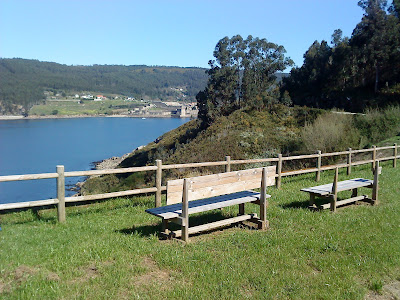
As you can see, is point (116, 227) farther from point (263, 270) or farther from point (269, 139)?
point (269, 139)

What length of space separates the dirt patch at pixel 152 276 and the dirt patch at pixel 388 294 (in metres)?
2.33

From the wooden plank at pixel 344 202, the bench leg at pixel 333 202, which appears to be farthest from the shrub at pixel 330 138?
the bench leg at pixel 333 202

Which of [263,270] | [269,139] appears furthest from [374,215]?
[269,139]

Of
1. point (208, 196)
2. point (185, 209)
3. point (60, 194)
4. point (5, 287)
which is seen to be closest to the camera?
point (5, 287)

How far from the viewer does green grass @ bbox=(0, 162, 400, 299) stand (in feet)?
13.7

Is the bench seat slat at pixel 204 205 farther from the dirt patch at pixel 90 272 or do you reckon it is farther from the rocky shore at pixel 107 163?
the rocky shore at pixel 107 163

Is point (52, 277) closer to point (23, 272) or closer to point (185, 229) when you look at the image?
point (23, 272)

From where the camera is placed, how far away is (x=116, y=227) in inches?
263

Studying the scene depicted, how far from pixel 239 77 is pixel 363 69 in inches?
595

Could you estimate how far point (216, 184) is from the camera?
20.4ft

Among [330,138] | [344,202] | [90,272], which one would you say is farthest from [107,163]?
[90,272]

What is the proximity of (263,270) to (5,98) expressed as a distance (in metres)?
160

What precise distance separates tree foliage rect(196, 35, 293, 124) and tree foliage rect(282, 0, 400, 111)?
16.5 ft

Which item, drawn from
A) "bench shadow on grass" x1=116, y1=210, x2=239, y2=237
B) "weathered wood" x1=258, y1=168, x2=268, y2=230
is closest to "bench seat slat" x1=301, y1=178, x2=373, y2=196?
"weathered wood" x1=258, y1=168, x2=268, y2=230
